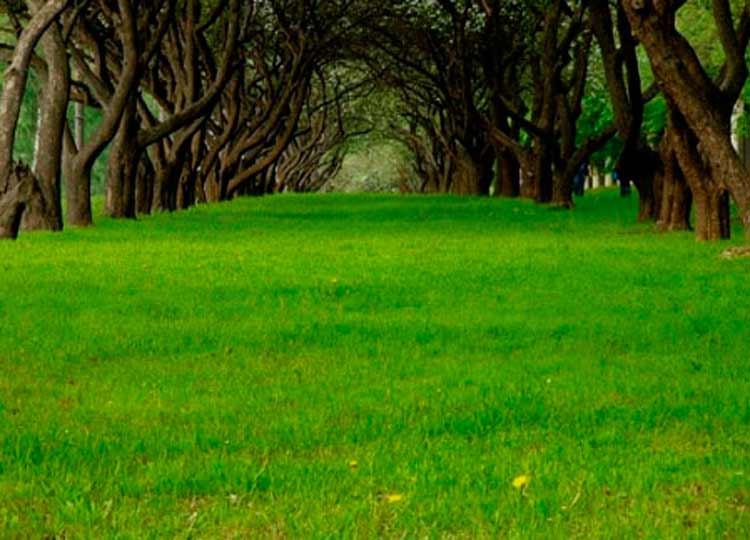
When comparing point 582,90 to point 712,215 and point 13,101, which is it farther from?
point 13,101

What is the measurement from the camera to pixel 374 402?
7.06m

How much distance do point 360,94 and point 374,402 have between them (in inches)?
2262

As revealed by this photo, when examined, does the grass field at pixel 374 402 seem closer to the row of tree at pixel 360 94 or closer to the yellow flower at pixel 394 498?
the yellow flower at pixel 394 498

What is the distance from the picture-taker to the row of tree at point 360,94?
1961 centimetres

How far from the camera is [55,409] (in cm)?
686

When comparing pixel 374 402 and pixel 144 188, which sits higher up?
pixel 144 188

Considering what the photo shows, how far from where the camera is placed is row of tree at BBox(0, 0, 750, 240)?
19.6 meters

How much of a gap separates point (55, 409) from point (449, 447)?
2.08 metres

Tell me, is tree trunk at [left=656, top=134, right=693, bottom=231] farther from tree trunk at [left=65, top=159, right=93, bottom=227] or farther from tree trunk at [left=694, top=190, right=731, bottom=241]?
tree trunk at [left=65, top=159, right=93, bottom=227]

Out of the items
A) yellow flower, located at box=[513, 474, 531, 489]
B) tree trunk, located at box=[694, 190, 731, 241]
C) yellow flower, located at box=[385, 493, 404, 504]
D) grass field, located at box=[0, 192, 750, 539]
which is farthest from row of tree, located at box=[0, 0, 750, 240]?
yellow flower, located at box=[385, 493, 404, 504]

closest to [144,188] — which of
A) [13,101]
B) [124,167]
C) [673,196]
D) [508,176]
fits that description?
[124,167]

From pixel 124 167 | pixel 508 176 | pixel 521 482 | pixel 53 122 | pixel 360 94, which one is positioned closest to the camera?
pixel 521 482

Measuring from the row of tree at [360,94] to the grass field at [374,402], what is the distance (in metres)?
5.49

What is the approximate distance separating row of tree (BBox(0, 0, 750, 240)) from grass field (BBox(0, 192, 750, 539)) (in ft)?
18.0
